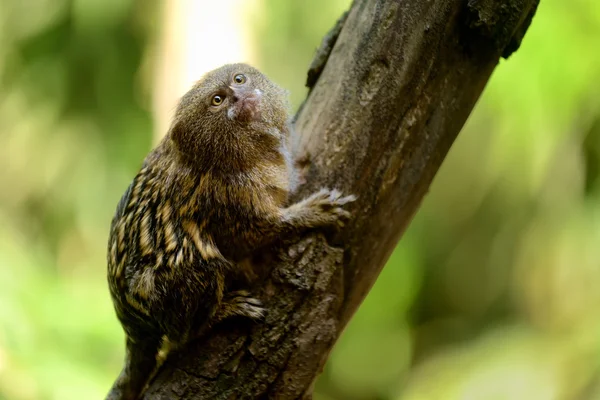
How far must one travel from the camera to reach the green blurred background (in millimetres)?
3648

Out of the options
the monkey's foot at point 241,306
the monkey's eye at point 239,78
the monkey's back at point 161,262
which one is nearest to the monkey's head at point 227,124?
the monkey's eye at point 239,78

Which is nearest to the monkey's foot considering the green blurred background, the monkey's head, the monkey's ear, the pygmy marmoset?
the pygmy marmoset

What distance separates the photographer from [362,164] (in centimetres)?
205

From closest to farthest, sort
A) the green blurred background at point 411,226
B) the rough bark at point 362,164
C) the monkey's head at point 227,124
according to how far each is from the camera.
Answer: the rough bark at point 362,164 → the monkey's head at point 227,124 → the green blurred background at point 411,226

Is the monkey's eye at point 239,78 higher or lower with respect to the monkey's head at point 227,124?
higher

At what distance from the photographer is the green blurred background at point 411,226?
3648mm

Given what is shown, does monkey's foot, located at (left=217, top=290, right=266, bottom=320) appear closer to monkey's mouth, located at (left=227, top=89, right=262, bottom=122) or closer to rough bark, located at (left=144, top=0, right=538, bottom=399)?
rough bark, located at (left=144, top=0, right=538, bottom=399)

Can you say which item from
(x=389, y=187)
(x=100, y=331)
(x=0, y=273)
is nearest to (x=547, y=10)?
(x=389, y=187)

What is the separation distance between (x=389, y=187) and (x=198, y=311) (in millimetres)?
797

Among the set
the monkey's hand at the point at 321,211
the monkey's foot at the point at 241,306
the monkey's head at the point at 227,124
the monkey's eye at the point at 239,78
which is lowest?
the monkey's foot at the point at 241,306

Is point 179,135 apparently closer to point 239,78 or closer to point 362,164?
point 239,78

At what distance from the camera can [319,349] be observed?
1.98 metres

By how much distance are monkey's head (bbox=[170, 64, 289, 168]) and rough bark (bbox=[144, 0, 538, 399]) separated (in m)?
0.20

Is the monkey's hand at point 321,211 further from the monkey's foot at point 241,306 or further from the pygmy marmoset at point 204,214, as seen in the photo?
the monkey's foot at point 241,306
